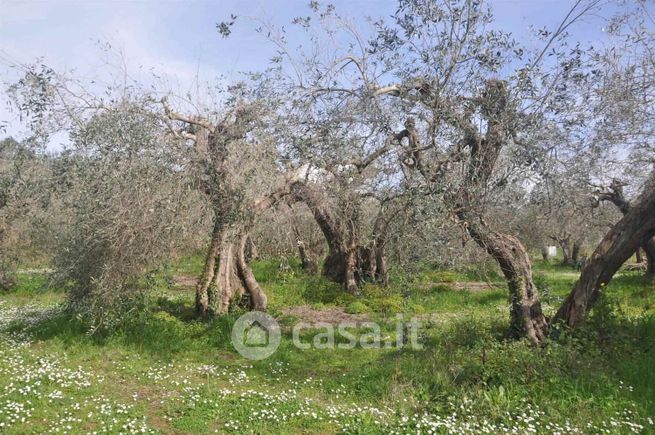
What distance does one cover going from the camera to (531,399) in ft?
20.8

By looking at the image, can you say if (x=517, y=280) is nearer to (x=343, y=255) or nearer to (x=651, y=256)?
(x=343, y=255)

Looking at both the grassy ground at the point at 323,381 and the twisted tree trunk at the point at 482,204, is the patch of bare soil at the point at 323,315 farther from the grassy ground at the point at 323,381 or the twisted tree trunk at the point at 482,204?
the twisted tree trunk at the point at 482,204

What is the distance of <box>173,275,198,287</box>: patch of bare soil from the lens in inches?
693

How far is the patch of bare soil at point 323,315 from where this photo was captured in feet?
39.4

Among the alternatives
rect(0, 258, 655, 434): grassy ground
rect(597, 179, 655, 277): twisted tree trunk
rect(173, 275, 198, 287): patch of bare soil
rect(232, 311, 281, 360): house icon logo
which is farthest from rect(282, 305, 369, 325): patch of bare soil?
rect(597, 179, 655, 277): twisted tree trunk

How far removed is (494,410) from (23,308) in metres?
12.2

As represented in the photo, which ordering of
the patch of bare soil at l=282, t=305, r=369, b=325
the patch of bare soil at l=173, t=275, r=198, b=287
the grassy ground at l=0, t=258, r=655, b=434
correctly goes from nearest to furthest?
the grassy ground at l=0, t=258, r=655, b=434 < the patch of bare soil at l=282, t=305, r=369, b=325 < the patch of bare soil at l=173, t=275, r=198, b=287

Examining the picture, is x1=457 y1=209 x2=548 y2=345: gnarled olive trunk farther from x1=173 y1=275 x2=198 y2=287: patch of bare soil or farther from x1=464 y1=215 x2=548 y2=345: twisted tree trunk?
x1=173 y1=275 x2=198 y2=287: patch of bare soil

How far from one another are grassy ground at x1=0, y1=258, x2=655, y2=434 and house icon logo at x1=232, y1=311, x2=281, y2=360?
192 millimetres

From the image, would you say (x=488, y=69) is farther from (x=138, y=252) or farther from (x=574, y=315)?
(x=138, y=252)

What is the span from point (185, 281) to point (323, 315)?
7904 mm

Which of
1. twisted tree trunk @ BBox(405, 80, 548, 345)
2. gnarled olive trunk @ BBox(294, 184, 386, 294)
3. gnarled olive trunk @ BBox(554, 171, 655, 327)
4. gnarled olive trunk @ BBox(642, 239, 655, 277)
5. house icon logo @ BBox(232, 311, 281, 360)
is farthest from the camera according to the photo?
gnarled olive trunk @ BBox(642, 239, 655, 277)

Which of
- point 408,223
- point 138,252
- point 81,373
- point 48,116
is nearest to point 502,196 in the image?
point 408,223

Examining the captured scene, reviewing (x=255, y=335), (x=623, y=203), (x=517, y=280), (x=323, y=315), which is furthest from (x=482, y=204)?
(x=623, y=203)
